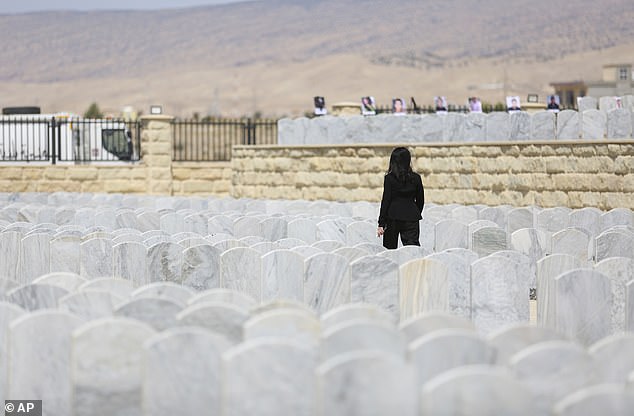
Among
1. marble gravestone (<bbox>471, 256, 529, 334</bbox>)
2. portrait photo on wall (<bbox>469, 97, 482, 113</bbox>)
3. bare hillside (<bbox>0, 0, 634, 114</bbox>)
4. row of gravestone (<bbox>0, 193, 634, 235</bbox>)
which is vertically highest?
bare hillside (<bbox>0, 0, 634, 114</bbox>)

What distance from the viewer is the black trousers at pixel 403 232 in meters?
10.4

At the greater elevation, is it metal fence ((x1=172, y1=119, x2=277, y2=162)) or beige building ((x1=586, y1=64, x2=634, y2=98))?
beige building ((x1=586, y1=64, x2=634, y2=98))

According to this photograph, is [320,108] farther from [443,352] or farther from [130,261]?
[443,352]

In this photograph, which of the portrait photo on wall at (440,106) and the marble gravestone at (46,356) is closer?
the marble gravestone at (46,356)

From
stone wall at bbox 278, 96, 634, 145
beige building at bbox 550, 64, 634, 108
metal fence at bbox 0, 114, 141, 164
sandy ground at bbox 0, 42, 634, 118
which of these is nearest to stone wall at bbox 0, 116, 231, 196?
metal fence at bbox 0, 114, 141, 164

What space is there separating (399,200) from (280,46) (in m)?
118

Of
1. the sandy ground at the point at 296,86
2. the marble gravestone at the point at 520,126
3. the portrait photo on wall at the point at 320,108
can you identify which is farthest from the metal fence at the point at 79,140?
the sandy ground at the point at 296,86

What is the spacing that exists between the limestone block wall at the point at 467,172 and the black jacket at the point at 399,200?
6.61 meters

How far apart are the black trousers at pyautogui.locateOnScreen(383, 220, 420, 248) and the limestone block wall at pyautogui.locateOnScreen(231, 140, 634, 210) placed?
663cm

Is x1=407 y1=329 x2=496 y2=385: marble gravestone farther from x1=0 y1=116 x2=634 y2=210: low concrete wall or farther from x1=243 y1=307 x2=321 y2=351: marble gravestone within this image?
x1=0 y1=116 x2=634 y2=210: low concrete wall

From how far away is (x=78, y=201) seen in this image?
1716 cm

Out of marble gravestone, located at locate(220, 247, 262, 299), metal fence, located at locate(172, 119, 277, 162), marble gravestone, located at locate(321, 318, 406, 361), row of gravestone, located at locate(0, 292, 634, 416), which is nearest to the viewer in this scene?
row of gravestone, located at locate(0, 292, 634, 416)

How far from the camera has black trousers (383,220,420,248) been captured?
409 inches

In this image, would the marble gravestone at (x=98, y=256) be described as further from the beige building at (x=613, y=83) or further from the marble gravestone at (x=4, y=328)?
the beige building at (x=613, y=83)
